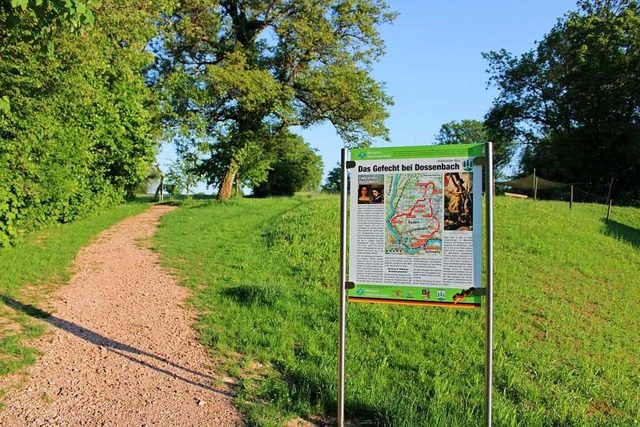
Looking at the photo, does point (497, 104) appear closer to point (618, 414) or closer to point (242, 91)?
point (242, 91)

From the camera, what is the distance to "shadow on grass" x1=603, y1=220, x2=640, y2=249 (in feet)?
48.0

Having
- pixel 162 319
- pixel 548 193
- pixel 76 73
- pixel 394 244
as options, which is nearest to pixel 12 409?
pixel 162 319

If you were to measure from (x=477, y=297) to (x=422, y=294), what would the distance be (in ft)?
1.35

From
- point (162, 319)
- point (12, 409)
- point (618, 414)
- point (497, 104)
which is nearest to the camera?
point (12, 409)

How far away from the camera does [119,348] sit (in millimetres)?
5305

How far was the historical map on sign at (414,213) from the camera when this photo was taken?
3.78 metres

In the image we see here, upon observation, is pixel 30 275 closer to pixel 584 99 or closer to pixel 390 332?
pixel 390 332

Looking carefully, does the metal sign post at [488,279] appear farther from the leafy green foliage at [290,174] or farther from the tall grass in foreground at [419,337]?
the leafy green foliage at [290,174]

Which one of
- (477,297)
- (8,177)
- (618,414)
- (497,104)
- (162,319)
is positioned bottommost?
(618,414)

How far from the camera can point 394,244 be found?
388 centimetres

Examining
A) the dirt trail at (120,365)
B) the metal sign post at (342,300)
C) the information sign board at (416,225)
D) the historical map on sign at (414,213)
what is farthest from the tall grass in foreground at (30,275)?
the historical map on sign at (414,213)

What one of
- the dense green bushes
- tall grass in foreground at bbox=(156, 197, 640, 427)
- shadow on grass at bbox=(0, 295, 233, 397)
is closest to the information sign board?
tall grass in foreground at bbox=(156, 197, 640, 427)

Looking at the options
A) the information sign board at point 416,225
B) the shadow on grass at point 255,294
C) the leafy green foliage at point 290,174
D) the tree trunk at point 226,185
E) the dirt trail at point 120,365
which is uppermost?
the leafy green foliage at point 290,174

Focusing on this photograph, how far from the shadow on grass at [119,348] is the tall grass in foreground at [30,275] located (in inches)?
4.2
